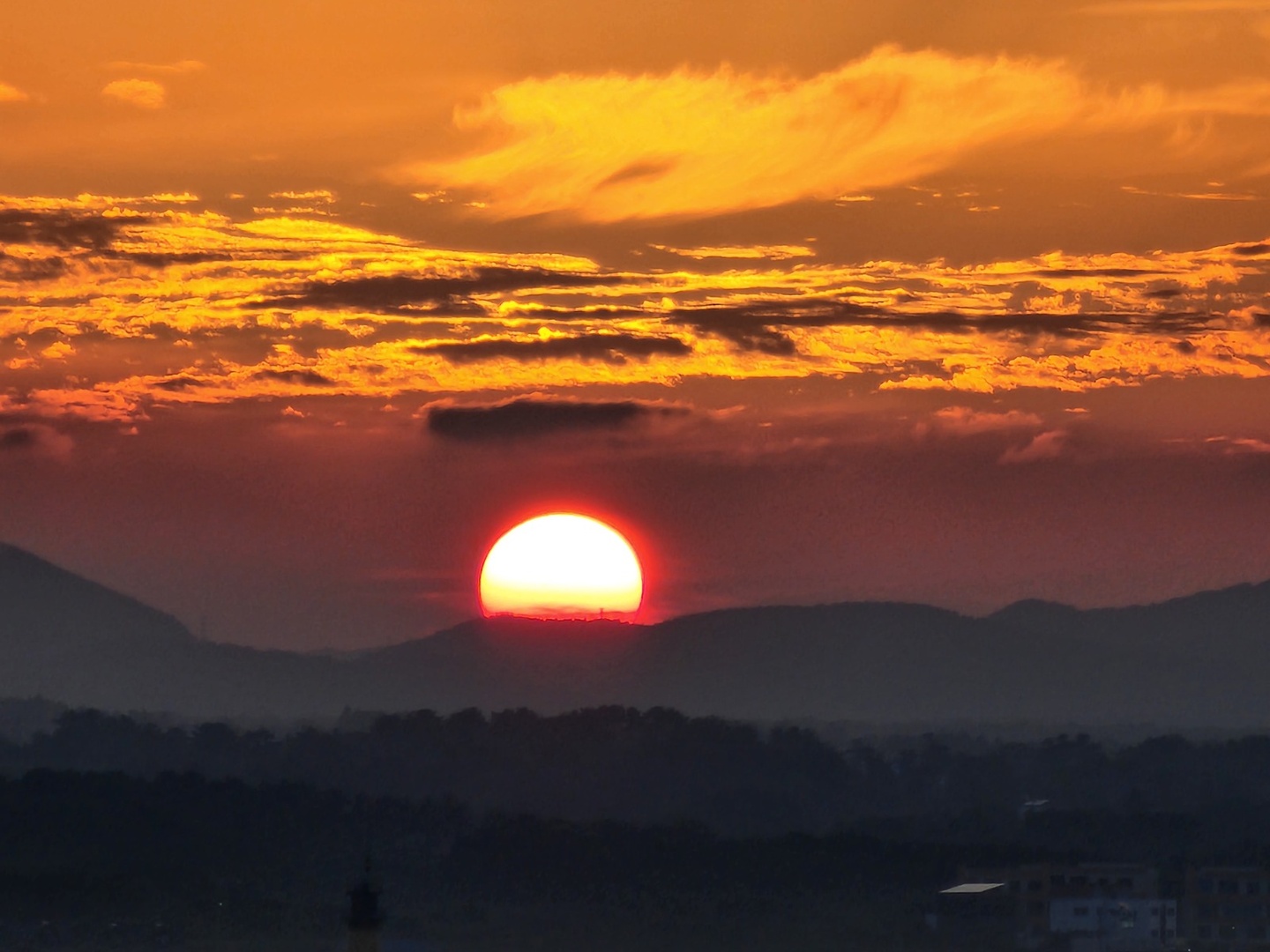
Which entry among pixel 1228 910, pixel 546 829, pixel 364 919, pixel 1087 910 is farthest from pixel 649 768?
pixel 364 919

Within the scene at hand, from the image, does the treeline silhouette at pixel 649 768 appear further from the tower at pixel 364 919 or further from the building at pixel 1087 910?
the tower at pixel 364 919

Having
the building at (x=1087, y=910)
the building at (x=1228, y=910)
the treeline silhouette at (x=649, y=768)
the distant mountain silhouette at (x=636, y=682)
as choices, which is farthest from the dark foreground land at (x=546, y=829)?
the distant mountain silhouette at (x=636, y=682)

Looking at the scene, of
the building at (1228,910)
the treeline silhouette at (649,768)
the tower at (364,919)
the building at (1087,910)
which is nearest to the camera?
the tower at (364,919)

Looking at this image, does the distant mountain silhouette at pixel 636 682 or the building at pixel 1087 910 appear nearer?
the building at pixel 1087 910

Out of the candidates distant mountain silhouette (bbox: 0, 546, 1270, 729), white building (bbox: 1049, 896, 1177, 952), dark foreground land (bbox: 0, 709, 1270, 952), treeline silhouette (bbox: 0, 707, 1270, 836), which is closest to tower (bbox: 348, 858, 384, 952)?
dark foreground land (bbox: 0, 709, 1270, 952)

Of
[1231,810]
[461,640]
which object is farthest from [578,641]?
[1231,810]

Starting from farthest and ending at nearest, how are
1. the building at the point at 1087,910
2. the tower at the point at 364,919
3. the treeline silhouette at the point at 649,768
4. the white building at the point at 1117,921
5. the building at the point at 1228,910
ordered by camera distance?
the treeline silhouette at the point at 649,768, the building at the point at 1228,910, the white building at the point at 1117,921, the building at the point at 1087,910, the tower at the point at 364,919

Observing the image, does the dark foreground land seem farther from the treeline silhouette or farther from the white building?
the white building

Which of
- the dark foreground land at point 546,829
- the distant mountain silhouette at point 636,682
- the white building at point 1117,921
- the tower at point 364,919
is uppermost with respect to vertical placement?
the distant mountain silhouette at point 636,682
